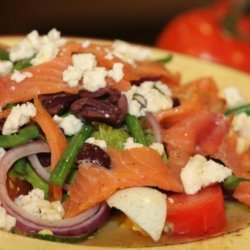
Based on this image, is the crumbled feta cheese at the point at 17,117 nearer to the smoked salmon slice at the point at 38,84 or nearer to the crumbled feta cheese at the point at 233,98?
the smoked salmon slice at the point at 38,84

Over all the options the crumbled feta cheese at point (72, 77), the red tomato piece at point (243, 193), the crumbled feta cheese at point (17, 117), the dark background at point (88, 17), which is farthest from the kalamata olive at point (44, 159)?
the dark background at point (88, 17)

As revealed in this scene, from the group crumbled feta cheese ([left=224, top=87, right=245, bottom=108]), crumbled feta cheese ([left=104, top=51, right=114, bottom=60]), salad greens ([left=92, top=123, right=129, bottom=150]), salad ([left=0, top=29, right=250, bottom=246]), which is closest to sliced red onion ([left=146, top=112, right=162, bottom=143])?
salad ([left=0, top=29, right=250, bottom=246])

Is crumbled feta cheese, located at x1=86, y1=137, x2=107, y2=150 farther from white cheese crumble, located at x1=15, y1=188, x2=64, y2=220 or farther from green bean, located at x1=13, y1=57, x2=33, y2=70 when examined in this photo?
green bean, located at x1=13, y1=57, x2=33, y2=70

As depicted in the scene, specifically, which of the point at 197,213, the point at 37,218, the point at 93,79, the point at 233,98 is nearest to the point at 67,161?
the point at 37,218

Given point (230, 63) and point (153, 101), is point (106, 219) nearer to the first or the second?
point (153, 101)

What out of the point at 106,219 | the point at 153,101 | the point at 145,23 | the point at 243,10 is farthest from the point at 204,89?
the point at 145,23

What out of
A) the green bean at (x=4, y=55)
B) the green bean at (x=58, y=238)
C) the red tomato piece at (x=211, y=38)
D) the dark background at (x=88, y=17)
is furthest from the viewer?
the dark background at (x=88, y=17)

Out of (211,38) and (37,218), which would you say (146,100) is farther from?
(211,38)
